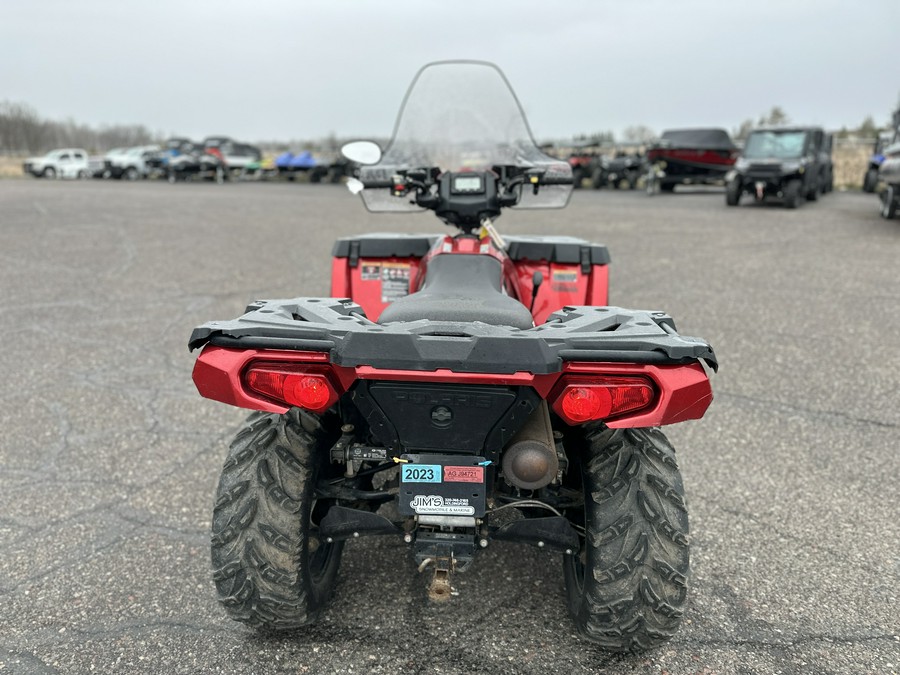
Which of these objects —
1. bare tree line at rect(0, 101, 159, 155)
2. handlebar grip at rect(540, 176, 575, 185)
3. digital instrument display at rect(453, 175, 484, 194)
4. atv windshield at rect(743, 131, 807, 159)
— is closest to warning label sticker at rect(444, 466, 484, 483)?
digital instrument display at rect(453, 175, 484, 194)

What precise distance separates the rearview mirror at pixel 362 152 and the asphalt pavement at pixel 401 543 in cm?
180

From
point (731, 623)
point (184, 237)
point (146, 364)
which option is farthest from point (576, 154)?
point (731, 623)

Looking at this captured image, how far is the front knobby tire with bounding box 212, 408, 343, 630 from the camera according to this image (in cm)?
234

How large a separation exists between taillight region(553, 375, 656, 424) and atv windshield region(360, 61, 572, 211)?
221cm

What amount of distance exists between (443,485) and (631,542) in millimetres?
613

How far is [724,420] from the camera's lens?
4641mm

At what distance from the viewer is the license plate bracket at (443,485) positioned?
213cm

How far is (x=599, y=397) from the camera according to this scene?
1.99 meters

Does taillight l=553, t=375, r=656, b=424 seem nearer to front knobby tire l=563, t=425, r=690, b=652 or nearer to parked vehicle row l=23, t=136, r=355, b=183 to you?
front knobby tire l=563, t=425, r=690, b=652

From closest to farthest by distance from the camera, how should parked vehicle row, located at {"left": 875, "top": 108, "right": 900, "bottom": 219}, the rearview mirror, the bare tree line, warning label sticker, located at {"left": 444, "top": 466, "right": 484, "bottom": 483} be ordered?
warning label sticker, located at {"left": 444, "top": 466, "right": 484, "bottom": 483} < the rearview mirror < parked vehicle row, located at {"left": 875, "top": 108, "right": 900, "bottom": 219} < the bare tree line

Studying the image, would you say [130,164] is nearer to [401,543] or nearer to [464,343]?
[401,543]

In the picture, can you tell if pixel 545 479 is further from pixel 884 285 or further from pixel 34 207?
pixel 34 207

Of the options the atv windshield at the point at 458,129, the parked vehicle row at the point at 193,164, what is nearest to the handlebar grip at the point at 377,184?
the atv windshield at the point at 458,129

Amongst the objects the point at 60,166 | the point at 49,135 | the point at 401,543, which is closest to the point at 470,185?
the point at 401,543
